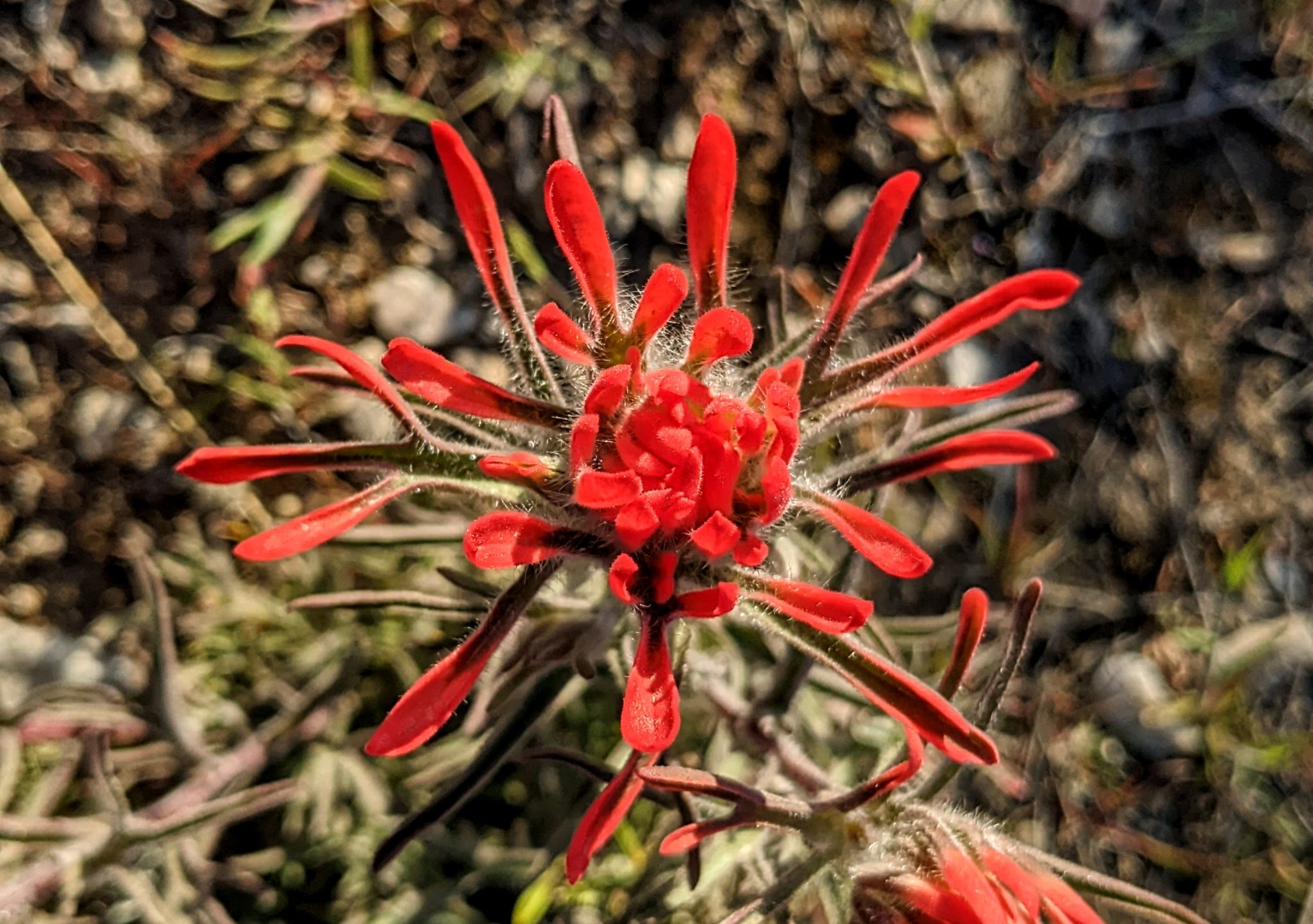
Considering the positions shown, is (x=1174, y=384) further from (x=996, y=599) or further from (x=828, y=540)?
(x=828, y=540)

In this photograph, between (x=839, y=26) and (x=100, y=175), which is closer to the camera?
(x=100, y=175)

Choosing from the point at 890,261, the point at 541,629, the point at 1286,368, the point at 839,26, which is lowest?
the point at 1286,368

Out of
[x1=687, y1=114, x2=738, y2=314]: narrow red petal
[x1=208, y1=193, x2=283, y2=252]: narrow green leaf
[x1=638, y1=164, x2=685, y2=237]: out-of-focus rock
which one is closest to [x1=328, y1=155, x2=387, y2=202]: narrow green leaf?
[x1=208, y1=193, x2=283, y2=252]: narrow green leaf

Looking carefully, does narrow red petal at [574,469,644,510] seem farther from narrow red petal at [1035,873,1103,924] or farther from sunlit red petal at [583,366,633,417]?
narrow red petal at [1035,873,1103,924]

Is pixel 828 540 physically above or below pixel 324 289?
below

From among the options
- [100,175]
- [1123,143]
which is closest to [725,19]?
[1123,143]

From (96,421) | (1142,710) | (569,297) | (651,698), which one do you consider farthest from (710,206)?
(1142,710)

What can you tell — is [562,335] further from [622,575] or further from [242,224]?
[242,224]

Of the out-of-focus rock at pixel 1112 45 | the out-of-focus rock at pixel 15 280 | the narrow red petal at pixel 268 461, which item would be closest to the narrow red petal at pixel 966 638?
the narrow red petal at pixel 268 461
